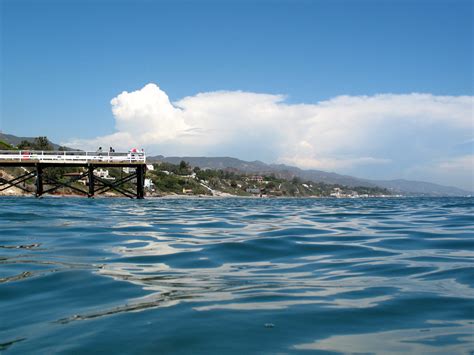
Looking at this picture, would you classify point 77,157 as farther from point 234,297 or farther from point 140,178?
point 234,297

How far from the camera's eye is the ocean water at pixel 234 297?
3578 mm

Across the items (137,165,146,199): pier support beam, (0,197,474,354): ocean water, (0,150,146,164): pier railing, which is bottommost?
(0,197,474,354): ocean water

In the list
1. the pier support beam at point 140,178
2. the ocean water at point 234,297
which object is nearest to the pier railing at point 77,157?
the pier support beam at point 140,178

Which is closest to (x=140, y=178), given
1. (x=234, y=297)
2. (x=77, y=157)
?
(x=77, y=157)

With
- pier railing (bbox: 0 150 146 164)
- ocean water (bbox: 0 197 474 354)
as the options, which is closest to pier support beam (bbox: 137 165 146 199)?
pier railing (bbox: 0 150 146 164)

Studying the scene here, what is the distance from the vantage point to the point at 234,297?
4953mm

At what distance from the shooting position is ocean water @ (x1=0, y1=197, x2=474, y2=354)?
3.58 metres

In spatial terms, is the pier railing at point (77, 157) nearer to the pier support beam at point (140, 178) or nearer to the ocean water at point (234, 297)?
the pier support beam at point (140, 178)

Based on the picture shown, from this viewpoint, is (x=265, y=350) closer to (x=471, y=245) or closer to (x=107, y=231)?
(x=471, y=245)

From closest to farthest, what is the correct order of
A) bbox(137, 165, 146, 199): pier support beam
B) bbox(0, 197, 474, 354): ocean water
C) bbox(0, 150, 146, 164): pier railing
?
bbox(0, 197, 474, 354): ocean water
bbox(0, 150, 146, 164): pier railing
bbox(137, 165, 146, 199): pier support beam

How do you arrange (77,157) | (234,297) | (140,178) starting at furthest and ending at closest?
(140,178) < (77,157) < (234,297)

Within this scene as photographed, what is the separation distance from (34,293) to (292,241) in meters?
6.09

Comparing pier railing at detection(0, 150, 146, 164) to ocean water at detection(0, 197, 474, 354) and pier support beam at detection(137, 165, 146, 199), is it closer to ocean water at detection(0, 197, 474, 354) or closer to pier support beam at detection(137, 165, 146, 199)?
pier support beam at detection(137, 165, 146, 199)

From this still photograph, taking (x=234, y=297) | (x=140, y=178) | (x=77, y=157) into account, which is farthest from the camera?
(x=140, y=178)
